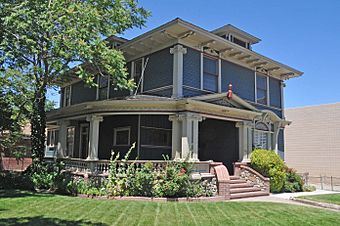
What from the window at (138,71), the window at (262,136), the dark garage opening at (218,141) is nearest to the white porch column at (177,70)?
the window at (138,71)

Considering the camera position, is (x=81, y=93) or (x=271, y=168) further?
(x=81, y=93)

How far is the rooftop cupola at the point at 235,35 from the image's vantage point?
18781 mm

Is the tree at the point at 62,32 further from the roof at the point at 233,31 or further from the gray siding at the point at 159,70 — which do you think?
the roof at the point at 233,31

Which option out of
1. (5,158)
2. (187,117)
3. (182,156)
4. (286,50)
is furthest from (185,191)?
(5,158)

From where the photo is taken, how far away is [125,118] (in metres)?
17.5

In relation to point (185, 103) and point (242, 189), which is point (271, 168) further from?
point (185, 103)

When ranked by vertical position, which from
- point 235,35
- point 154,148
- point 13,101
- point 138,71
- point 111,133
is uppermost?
point 235,35

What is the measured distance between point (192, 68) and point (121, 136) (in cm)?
549

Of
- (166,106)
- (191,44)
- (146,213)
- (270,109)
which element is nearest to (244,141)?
(270,109)

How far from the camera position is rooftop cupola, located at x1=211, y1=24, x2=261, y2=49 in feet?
61.6

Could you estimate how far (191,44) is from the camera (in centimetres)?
1559

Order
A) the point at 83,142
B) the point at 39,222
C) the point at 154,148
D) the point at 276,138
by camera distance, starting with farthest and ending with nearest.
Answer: the point at 83,142 → the point at 276,138 → the point at 154,148 → the point at 39,222

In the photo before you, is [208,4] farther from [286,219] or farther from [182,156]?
[286,219]

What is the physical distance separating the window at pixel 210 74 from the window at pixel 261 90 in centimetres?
417
